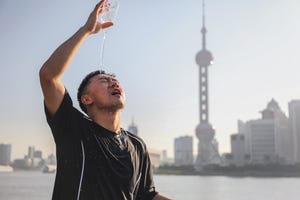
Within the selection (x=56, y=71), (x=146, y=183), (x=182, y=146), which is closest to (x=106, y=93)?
(x=56, y=71)

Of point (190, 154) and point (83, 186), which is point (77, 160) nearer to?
point (83, 186)

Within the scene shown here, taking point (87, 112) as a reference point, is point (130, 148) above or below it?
below

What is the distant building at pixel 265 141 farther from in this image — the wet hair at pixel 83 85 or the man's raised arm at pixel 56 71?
the man's raised arm at pixel 56 71

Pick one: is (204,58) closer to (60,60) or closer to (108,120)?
(108,120)

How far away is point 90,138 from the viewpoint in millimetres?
1847

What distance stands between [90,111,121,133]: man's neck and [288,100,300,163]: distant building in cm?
9981

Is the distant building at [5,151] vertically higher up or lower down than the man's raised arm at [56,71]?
higher up

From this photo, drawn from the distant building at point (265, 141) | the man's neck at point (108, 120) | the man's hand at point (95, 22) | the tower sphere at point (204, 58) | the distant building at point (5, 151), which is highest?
the tower sphere at point (204, 58)

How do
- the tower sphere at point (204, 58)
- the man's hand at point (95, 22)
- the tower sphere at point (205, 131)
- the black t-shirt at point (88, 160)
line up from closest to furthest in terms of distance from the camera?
the black t-shirt at point (88, 160) → the man's hand at point (95, 22) → the tower sphere at point (205, 131) → the tower sphere at point (204, 58)

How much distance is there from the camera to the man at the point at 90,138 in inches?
69.4

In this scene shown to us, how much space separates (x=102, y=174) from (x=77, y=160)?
0.37 ft

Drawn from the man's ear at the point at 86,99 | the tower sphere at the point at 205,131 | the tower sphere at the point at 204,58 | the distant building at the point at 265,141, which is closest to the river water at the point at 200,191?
the man's ear at the point at 86,99

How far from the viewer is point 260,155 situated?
295 feet

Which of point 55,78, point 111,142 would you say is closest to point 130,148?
point 111,142
